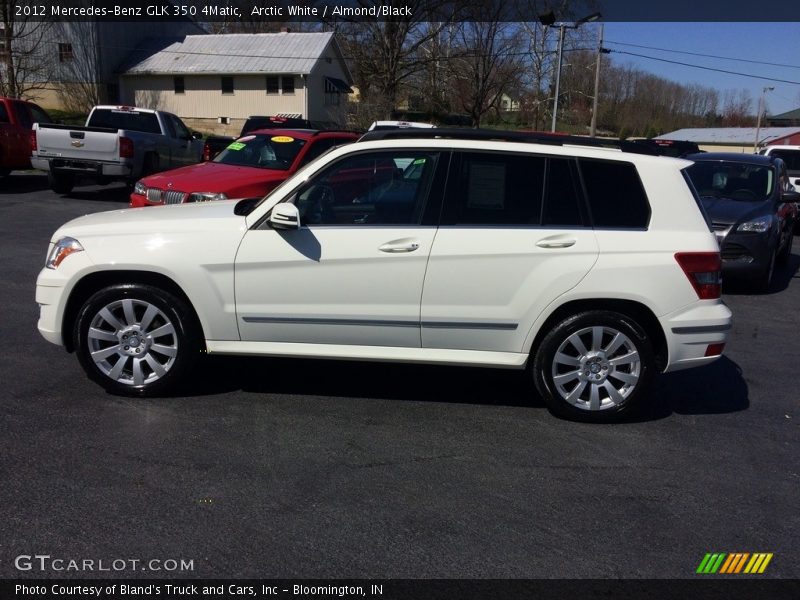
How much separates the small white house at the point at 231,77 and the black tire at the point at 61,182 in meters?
27.4

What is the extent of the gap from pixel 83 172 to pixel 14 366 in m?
11.4

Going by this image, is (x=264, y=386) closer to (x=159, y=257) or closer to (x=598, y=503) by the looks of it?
(x=159, y=257)

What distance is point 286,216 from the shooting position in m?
4.88

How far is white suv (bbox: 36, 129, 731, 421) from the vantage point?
16.3ft

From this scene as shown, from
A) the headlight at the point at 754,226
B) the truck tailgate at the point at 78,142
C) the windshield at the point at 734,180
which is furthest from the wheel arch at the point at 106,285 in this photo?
the truck tailgate at the point at 78,142

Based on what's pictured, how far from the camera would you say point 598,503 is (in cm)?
404

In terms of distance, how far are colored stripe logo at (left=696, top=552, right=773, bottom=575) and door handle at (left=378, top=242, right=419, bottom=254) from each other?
245 cm

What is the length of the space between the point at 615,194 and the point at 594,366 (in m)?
1.15

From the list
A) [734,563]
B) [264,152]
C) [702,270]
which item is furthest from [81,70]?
[734,563]

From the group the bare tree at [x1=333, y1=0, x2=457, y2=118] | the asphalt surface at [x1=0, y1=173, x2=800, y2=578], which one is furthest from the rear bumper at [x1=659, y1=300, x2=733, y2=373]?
the bare tree at [x1=333, y1=0, x2=457, y2=118]

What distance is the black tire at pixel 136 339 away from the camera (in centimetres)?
509

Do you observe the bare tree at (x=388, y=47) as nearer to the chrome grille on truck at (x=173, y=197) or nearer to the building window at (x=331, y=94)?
the building window at (x=331, y=94)

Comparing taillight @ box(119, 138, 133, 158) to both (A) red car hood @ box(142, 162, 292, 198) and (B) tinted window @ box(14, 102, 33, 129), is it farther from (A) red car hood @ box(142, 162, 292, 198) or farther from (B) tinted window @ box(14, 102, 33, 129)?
(A) red car hood @ box(142, 162, 292, 198)
